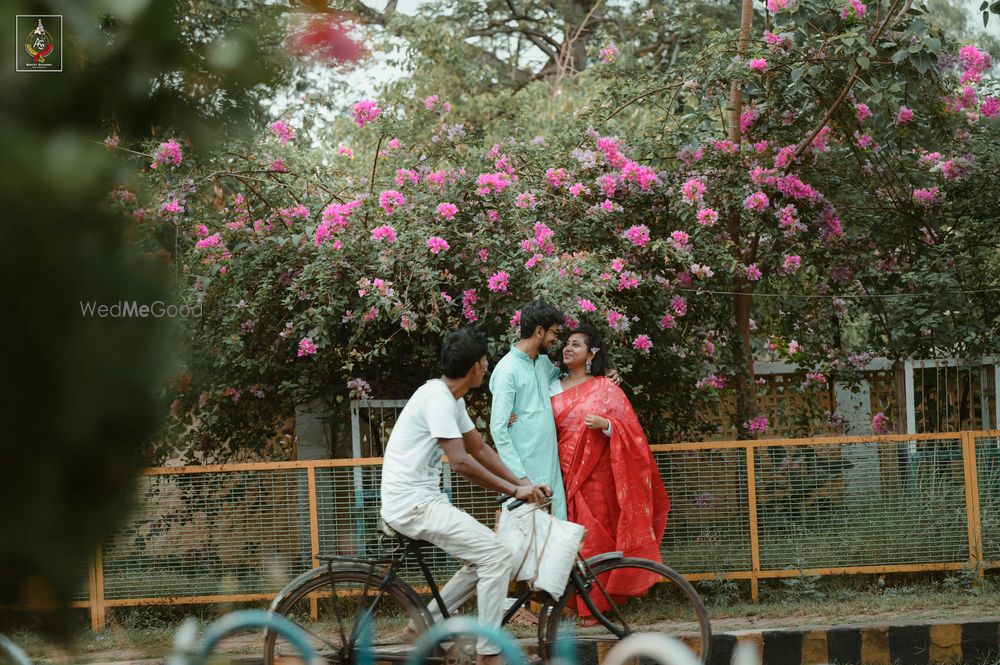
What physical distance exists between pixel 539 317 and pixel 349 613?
6.11 feet

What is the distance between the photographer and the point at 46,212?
1021mm

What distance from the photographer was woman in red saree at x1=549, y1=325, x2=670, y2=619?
6.16 m

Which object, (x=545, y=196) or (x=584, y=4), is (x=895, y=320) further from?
(x=584, y=4)

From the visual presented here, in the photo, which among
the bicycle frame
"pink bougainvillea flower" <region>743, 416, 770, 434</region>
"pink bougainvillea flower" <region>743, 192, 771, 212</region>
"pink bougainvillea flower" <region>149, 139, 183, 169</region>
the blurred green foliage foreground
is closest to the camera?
the blurred green foliage foreground

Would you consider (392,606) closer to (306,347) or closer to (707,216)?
(306,347)

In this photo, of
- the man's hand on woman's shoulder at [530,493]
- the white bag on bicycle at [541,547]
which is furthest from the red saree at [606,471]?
the man's hand on woman's shoulder at [530,493]

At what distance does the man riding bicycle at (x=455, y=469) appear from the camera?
4.71 metres

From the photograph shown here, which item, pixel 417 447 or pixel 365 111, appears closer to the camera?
pixel 417 447

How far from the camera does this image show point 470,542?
15.6 feet

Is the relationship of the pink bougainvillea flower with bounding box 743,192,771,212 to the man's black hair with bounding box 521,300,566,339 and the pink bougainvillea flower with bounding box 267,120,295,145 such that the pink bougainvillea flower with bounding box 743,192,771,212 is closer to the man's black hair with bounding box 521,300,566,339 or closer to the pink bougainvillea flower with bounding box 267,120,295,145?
the man's black hair with bounding box 521,300,566,339

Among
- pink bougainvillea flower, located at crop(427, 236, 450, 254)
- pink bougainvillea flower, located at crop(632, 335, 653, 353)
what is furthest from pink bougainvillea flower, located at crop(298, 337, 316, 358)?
pink bougainvillea flower, located at crop(632, 335, 653, 353)

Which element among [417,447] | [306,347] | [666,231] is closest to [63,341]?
[417,447]

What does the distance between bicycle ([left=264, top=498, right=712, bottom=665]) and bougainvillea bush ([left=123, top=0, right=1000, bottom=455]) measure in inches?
73.2

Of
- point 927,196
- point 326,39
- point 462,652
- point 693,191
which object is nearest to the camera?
point 326,39
